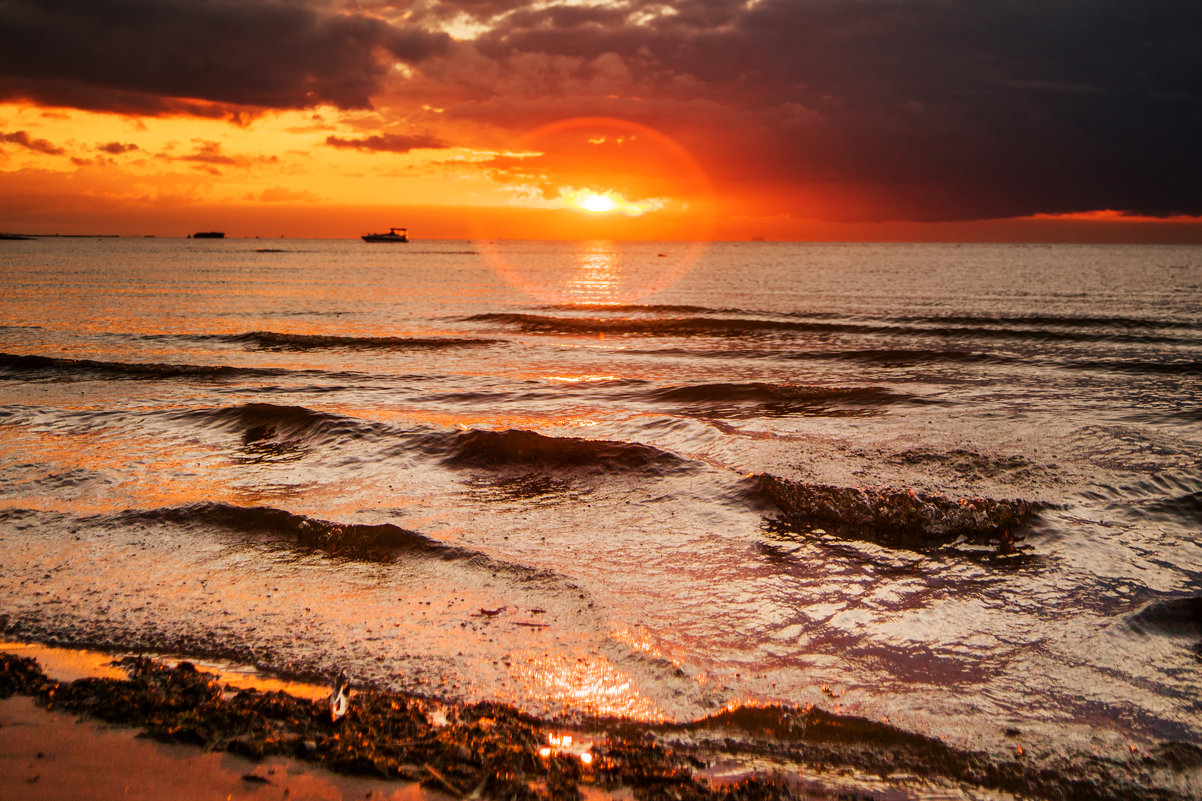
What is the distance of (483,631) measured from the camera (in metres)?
5.15

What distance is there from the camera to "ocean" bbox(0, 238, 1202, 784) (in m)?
4.59

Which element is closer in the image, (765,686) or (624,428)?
(765,686)

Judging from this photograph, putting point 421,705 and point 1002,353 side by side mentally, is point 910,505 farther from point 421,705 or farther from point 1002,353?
point 1002,353

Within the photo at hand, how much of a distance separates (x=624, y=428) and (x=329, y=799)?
30.1 ft

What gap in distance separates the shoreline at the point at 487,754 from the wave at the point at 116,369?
1476cm

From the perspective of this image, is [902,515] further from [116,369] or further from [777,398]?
[116,369]

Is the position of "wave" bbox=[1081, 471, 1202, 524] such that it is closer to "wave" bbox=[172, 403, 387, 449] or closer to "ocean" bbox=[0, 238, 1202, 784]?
"ocean" bbox=[0, 238, 1202, 784]

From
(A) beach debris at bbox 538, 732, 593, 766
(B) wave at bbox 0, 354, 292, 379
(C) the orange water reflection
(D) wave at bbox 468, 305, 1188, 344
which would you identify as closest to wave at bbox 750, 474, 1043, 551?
(C) the orange water reflection

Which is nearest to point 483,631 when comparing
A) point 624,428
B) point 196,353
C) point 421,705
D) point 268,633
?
point 421,705

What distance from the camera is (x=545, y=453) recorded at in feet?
34.1

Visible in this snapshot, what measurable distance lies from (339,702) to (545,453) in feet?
21.1

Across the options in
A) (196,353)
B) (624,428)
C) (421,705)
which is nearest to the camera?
(421,705)

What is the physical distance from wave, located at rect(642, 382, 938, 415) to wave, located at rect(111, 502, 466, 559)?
26.0 feet

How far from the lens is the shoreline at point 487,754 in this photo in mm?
3477
